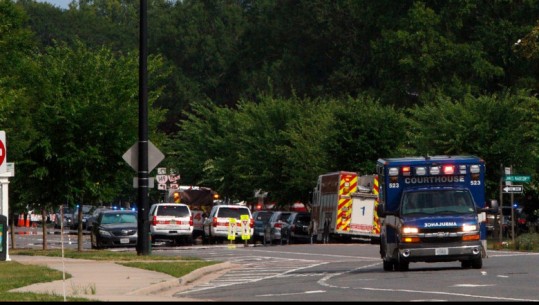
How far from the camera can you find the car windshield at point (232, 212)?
195 ft

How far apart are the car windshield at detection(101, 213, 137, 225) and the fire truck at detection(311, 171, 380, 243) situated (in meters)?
8.06

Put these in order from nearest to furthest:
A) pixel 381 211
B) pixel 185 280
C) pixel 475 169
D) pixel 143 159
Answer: pixel 185 280
pixel 381 211
pixel 475 169
pixel 143 159

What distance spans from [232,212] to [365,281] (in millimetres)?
32933

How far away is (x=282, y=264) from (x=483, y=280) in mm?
10617

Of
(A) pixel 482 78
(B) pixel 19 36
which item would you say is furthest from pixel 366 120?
(B) pixel 19 36

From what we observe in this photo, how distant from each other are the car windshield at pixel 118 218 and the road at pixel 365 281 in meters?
15.9

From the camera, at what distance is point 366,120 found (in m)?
63.4

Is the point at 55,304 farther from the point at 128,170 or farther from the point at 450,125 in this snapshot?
the point at 450,125

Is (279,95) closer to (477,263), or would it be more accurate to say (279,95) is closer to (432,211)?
(432,211)

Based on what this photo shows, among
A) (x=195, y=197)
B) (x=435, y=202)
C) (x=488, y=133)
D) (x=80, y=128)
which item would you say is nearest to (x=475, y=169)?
Result: (x=435, y=202)

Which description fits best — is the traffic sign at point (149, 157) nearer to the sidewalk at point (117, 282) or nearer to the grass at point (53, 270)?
the grass at point (53, 270)

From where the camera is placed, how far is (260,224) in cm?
6444

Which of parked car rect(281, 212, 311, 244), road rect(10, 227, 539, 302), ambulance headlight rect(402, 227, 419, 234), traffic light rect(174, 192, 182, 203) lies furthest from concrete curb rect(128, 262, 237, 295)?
traffic light rect(174, 192, 182, 203)

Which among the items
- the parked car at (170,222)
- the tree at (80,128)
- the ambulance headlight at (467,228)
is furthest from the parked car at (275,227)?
the ambulance headlight at (467,228)
